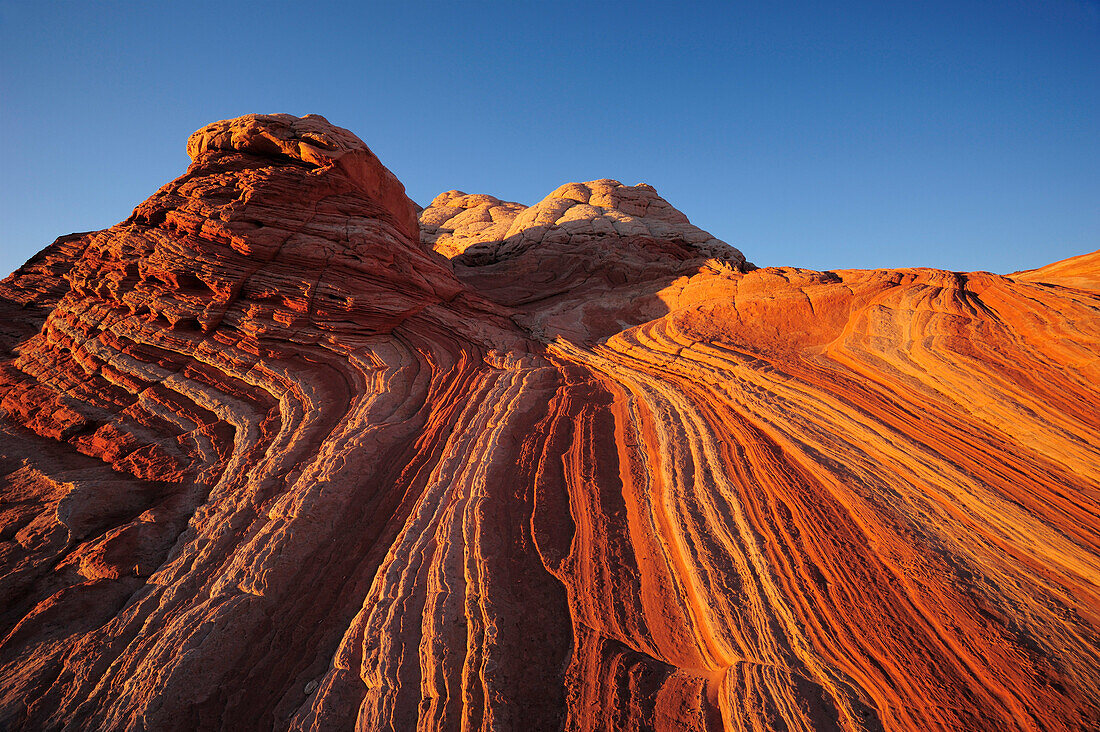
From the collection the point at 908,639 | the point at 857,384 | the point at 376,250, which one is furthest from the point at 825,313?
the point at 376,250

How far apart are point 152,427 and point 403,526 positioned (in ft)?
23.2

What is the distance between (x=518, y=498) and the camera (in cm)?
744

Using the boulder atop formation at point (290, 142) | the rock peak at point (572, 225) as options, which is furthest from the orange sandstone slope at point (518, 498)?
the rock peak at point (572, 225)

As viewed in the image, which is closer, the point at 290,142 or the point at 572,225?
the point at 290,142

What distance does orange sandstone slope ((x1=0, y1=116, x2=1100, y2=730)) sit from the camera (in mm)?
4594

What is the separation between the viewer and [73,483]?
8.15 metres

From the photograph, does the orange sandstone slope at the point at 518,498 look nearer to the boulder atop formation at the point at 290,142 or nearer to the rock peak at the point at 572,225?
the boulder atop formation at the point at 290,142

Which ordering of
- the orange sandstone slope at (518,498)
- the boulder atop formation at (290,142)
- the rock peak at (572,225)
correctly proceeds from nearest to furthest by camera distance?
the orange sandstone slope at (518,498)
the boulder atop formation at (290,142)
the rock peak at (572,225)

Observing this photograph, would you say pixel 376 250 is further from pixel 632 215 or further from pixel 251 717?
pixel 632 215

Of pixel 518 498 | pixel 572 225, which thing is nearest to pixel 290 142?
pixel 572 225

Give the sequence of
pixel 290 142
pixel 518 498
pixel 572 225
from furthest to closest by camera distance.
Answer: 1. pixel 572 225
2. pixel 290 142
3. pixel 518 498

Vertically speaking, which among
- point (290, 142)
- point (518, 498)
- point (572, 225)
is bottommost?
point (518, 498)

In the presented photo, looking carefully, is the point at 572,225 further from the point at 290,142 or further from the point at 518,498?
the point at 518,498

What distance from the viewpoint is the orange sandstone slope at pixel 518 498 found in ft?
15.1
